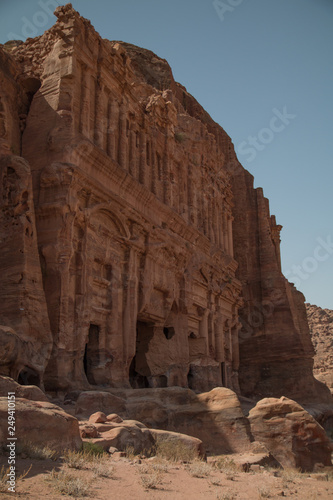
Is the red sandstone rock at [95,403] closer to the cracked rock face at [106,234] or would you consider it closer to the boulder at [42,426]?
the cracked rock face at [106,234]

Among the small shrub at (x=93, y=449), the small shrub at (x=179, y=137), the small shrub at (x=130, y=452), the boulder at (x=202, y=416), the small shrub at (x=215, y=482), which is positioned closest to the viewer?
the small shrub at (x=215, y=482)

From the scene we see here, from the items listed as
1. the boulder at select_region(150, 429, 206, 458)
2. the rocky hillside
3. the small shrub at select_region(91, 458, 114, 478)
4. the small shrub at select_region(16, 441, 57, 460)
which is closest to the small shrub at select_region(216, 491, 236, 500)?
the small shrub at select_region(91, 458, 114, 478)

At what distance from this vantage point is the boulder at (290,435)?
10.2 meters

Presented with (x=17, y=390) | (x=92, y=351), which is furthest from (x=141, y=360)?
(x=17, y=390)

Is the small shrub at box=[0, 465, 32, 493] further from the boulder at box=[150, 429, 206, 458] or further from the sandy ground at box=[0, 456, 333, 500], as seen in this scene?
the boulder at box=[150, 429, 206, 458]

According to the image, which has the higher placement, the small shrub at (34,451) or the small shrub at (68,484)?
the small shrub at (34,451)

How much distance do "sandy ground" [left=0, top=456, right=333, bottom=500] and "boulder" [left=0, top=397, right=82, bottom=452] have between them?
388 millimetres

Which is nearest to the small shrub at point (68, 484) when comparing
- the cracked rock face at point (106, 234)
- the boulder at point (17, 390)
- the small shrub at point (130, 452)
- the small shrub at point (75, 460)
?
the small shrub at point (75, 460)

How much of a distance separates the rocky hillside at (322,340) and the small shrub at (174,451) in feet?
92.0

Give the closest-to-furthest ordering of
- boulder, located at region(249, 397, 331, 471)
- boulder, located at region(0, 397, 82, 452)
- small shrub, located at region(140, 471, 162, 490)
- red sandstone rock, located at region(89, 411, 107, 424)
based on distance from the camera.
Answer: small shrub, located at region(140, 471, 162, 490), boulder, located at region(0, 397, 82, 452), red sandstone rock, located at region(89, 411, 107, 424), boulder, located at region(249, 397, 331, 471)

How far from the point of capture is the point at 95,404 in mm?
10242

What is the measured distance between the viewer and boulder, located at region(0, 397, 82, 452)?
19.5 feet

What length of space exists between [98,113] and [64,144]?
250 cm

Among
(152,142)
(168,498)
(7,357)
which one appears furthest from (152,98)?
(168,498)
